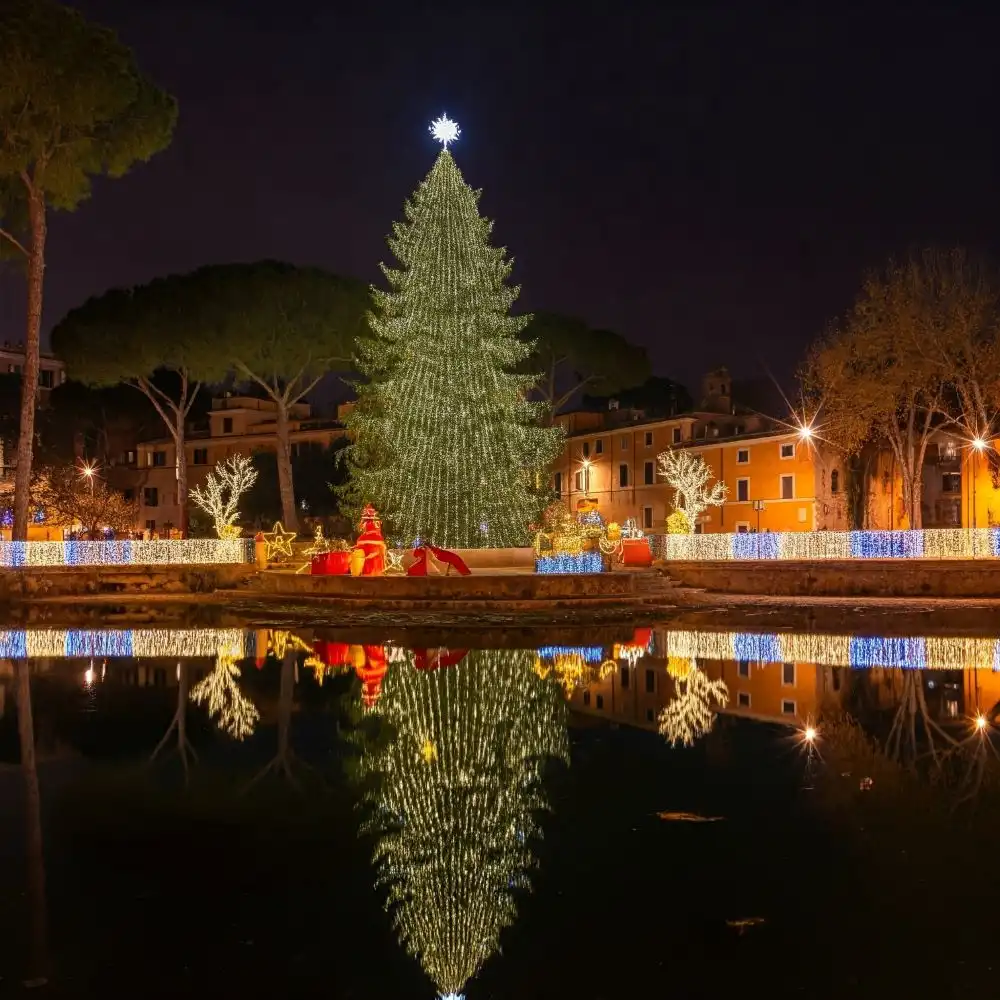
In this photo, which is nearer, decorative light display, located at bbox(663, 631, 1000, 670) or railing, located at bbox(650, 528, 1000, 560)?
decorative light display, located at bbox(663, 631, 1000, 670)

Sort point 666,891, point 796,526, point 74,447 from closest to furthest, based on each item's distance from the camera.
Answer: point 666,891
point 796,526
point 74,447

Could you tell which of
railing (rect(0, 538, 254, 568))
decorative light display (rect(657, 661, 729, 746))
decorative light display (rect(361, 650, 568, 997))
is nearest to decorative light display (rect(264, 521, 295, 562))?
railing (rect(0, 538, 254, 568))

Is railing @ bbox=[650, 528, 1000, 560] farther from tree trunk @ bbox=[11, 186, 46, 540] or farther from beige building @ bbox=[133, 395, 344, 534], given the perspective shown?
beige building @ bbox=[133, 395, 344, 534]

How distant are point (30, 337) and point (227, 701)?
20.8m

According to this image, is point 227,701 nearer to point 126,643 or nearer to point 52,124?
point 126,643

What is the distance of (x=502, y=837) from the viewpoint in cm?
614

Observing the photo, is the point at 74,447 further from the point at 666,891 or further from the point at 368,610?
the point at 666,891

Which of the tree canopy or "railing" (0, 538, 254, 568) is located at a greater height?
the tree canopy

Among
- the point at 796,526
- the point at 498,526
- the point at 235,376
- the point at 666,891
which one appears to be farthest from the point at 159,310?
the point at 666,891

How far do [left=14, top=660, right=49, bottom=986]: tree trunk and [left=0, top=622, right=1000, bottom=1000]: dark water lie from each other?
0.08ft

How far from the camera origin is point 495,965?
445cm

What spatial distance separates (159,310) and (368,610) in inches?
920

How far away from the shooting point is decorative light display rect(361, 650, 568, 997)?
4.85m

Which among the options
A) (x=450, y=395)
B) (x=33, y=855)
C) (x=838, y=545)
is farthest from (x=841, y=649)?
(x=450, y=395)
